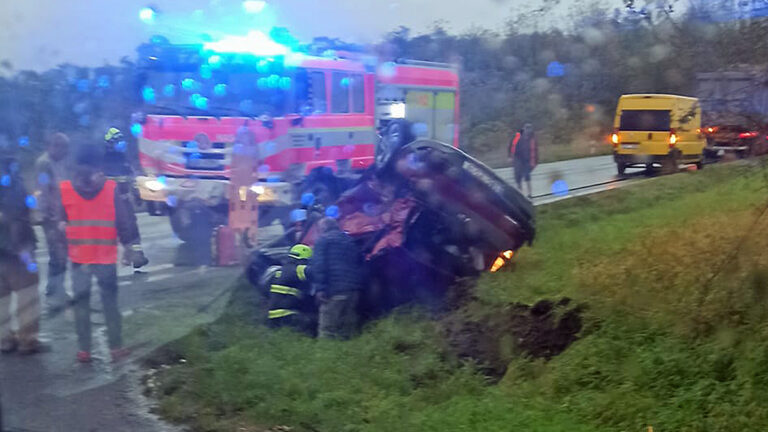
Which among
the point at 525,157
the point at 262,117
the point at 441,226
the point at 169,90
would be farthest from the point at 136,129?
the point at 525,157

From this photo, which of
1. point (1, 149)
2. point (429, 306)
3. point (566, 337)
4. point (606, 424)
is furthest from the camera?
point (1, 149)

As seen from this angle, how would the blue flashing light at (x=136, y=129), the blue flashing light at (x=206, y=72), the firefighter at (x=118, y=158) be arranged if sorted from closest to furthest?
1. the firefighter at (x=118, y=158)
2. the blue flashing light at (x=206, y=72)
3. the blue flashing light at (x=136, y=129)

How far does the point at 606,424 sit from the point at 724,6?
3463mm

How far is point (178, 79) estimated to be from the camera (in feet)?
31.2

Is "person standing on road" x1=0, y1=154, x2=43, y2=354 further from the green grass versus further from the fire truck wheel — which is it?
the fire truck wheel

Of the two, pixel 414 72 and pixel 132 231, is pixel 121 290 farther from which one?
pixel 414 72

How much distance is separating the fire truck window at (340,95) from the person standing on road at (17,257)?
365 centimetres

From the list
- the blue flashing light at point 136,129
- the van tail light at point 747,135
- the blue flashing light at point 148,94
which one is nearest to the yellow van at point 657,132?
the van tail light at point 747,135

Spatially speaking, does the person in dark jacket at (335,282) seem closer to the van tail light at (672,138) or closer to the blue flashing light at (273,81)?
the van tail light at (672,138)

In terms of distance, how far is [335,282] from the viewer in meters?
6.35

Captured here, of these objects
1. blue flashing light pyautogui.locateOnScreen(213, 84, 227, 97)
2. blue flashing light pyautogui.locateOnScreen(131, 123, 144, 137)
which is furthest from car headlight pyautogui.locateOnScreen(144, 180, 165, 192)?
blue flashing light pyautogui.locateOnScreen(213, 84, 227, 97)

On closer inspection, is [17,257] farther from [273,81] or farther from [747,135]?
[747,135]

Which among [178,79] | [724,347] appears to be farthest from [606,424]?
[178,79]

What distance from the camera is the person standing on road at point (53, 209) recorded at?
23.2 ft
